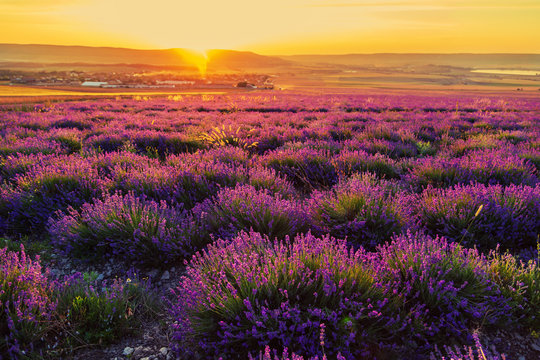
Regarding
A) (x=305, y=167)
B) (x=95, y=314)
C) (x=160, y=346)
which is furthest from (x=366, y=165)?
(x=95, y=314)

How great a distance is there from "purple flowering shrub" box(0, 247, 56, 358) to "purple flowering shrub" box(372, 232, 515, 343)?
2.24 meters

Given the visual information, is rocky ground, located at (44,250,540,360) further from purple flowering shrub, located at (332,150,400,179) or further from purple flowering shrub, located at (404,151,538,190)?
purple flowering shrub, located at (332,150,400,179)

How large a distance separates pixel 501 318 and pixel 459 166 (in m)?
3.03

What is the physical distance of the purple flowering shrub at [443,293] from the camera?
2.08 metres

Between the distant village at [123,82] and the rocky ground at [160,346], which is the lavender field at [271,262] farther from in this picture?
the distant village at [123,82]

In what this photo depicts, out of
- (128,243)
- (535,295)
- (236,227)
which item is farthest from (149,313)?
(535,295)

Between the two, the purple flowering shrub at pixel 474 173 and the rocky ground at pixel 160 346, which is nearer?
the rocky ground at pixel 160 346

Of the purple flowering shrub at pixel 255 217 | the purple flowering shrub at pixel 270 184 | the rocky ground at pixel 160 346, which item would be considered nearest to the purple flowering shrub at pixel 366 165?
the purple flowering shrub at pixel 270 184

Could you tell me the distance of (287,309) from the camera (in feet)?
6.23

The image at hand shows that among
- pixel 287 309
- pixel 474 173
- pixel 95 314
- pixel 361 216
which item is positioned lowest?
pixel 95 314

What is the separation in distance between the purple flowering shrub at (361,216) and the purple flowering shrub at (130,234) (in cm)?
129

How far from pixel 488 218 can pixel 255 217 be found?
239 centimetres

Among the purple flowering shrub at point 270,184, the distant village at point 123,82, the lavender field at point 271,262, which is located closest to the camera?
the lavender field at point 271,262

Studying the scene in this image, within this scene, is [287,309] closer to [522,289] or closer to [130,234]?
[522,289]
